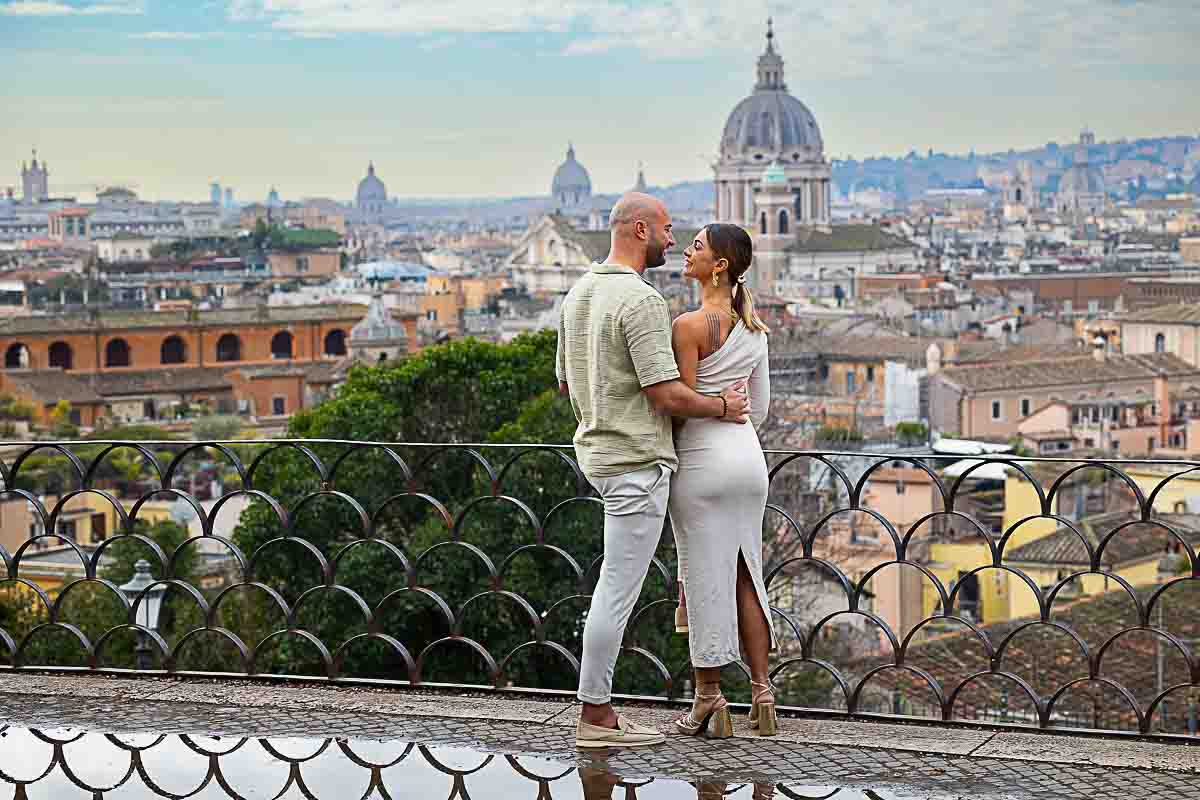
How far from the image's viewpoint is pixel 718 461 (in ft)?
11.1

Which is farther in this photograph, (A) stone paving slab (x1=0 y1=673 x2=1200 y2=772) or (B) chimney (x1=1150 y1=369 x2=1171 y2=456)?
(B) chimney (x1=1150 y1=369 x2=1171 y2=456)

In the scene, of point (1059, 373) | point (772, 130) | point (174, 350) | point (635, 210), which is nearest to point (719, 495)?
point (635, 210)

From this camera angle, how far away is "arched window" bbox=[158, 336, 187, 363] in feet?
169

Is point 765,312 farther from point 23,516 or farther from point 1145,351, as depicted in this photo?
point 23,516

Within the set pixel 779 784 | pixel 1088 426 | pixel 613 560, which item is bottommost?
pixel 1088 426

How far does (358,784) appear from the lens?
3.28 m

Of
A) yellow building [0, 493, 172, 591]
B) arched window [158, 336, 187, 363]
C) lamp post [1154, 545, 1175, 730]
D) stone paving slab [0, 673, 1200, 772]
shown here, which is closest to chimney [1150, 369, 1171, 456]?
yellow building [0, 493, 172, 591]

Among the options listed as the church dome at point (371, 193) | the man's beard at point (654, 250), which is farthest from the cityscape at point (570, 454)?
the church dome at point (371, 193)

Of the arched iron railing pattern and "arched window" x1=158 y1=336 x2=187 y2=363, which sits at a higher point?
the arched iron railing pattern

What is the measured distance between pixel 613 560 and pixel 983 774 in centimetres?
66

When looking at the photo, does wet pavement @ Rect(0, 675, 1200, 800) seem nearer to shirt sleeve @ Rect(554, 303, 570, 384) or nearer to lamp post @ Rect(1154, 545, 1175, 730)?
shirt sleeve @ Rect(554, 303, 570, 384)

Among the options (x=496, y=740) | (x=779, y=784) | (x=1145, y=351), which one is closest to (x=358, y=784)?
(x=496, y=740)

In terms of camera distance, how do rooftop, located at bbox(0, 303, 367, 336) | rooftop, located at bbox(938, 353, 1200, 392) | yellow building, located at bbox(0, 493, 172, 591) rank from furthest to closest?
rooftop, located at bbox(0, 303, 367, 336), rooftop, located at bbox(938, 353, 1200, 392), yellow building, located at bbox(0, 493, 172, 591)

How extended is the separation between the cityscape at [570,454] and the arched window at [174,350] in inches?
3.8
